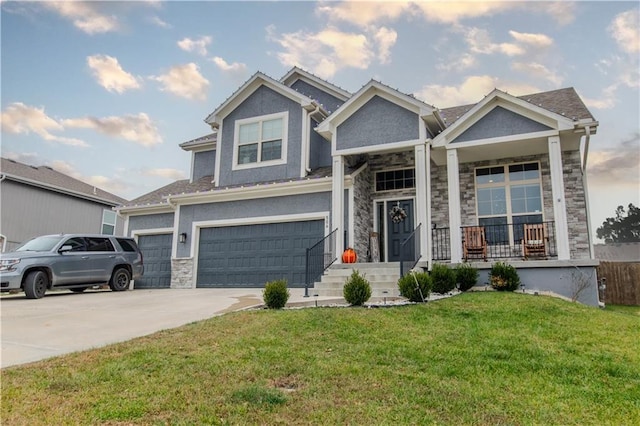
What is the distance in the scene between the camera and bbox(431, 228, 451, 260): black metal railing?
1236 centimetres

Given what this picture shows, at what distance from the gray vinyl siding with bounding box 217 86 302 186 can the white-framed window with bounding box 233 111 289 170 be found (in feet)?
0.51

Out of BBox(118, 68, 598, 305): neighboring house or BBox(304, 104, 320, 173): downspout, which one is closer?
BBox(118, 68, 598, 305): neighboring house

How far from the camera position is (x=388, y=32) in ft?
43.4

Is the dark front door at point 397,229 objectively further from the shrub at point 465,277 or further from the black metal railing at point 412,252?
the shrub at point 465,277

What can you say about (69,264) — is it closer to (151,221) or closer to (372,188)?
(151,221)

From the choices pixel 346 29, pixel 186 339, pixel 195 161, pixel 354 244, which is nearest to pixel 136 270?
pixel 195 161

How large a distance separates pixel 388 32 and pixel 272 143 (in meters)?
5.11

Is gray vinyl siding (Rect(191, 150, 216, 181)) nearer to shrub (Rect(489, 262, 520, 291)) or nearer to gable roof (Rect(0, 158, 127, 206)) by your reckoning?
gable roof (Rect(0, 158, 127, 206))

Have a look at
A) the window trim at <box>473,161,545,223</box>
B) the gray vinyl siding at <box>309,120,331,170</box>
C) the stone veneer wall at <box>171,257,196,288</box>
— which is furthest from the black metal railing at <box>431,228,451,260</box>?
the stone veneer wall at <box>171,257,196,288</box>

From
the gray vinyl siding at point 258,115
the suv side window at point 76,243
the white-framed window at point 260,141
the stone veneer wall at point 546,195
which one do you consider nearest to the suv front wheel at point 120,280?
the suv side window at point 76,243

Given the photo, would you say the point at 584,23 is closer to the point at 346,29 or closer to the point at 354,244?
the point at 346,29

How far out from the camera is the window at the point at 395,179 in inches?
523

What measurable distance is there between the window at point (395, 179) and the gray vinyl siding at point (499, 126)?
2280 mm

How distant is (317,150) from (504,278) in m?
7.35
